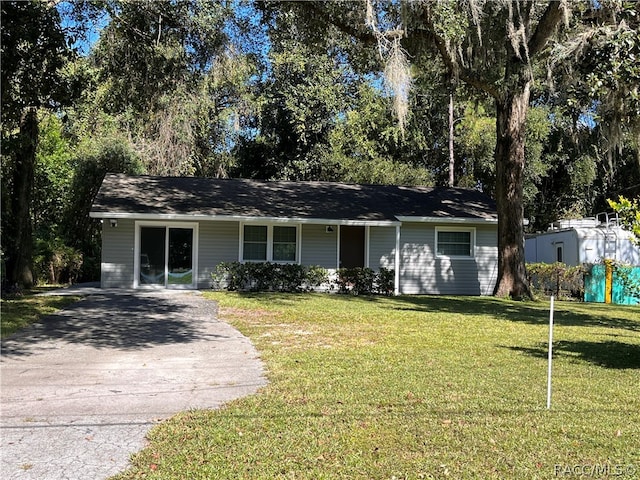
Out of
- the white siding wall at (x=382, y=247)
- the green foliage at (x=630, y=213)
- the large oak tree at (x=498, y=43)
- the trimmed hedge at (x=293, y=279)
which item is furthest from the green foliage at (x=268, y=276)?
the green foliage at (x=630, y=213)

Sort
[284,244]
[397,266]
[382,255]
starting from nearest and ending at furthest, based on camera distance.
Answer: [397,266]
[284,244]
[382,255]

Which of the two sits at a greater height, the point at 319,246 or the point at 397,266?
the point at 319,246

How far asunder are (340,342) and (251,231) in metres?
9.75

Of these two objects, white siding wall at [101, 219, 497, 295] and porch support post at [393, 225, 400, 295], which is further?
porch support post at [393, 225, 400, 295]

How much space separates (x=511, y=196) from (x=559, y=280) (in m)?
3.78

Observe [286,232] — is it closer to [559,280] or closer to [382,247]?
[382,247]

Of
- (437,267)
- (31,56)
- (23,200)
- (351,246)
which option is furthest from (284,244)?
(31,56)

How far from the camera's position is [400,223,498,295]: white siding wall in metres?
18.8

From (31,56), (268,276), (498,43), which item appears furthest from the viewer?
(268,276)

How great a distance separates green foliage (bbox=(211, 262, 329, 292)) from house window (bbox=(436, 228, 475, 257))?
441 cm

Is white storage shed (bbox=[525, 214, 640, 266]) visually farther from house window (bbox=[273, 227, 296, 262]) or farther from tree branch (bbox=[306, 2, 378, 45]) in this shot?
tree branch (bbox=[306, 2, 378, 45])

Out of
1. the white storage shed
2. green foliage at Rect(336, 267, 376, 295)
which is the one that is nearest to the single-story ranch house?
green foliage at Rect(336, 267, 376, 295)

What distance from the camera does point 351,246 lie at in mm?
19047

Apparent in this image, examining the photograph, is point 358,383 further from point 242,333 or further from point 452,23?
point 452,23
